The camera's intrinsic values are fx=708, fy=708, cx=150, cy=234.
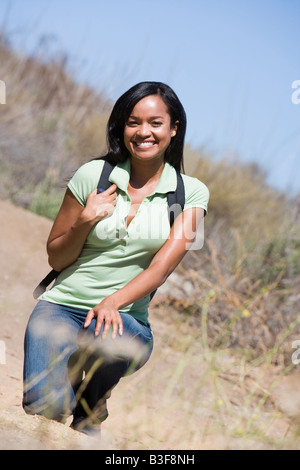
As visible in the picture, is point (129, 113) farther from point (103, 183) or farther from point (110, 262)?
point (110, 262)

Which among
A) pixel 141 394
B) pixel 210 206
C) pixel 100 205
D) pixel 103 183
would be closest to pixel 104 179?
pixel 103 183

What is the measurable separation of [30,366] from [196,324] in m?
3.96

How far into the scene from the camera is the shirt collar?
2.91 m

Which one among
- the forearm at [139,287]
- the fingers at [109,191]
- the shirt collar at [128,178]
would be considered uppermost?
the shirt collar at [128,178]

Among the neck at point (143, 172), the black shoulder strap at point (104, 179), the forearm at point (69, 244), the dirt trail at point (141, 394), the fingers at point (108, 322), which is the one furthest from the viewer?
the neck at point (143, 172)

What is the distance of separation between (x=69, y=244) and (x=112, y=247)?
0.57 feet

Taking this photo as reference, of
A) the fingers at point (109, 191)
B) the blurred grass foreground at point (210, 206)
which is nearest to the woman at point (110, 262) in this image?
the fingers at point (109, 191)

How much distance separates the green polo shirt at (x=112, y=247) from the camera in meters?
2.85

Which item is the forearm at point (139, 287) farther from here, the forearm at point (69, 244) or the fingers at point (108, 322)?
the forearm at point (69, 244)

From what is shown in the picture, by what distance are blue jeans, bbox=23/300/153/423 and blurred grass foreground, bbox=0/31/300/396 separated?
1.26 m

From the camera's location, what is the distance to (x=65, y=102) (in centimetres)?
1234

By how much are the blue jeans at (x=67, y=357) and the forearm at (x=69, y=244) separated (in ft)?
0.59
